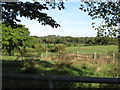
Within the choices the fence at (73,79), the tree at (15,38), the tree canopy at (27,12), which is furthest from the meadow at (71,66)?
the fence at (73,79)

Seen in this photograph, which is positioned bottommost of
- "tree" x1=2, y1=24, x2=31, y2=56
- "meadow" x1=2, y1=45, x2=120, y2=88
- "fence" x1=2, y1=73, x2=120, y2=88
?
"meadow" x1=2, y1=45, x2=120, y2=88

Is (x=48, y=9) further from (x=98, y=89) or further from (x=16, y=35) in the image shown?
(x=16, y=35)

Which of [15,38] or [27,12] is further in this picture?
[15,38]

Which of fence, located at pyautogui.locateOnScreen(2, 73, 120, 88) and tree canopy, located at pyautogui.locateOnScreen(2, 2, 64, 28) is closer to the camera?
fence, located at pyautogui.locateOnScreen(2, 73, 120, 88)

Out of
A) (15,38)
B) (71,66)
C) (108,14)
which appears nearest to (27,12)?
(108,14)

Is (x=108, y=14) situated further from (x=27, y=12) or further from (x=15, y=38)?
(x=15, y=38)

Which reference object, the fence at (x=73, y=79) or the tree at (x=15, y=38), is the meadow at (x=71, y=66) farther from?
Answer: the fence at (x=73, y=79)

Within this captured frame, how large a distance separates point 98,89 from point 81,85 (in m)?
0.39

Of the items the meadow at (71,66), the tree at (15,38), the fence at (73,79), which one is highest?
the tree at (15,38)

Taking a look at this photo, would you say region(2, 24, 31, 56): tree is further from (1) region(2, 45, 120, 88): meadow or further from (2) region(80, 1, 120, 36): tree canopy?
(2) region(80, 1, 120, 36): tree canopy

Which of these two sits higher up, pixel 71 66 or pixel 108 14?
pixel 108 14

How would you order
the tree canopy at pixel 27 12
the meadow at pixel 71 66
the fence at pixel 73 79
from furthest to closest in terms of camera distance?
1. the meadow at pixel 71 66
2. the tree canopy at pixel 27 12
3. the fence at pixel 73 79

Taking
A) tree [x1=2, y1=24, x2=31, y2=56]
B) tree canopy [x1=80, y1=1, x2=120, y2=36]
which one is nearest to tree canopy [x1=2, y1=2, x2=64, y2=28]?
tree canopy [x1=80, y1=1, x2=120, y2=36]

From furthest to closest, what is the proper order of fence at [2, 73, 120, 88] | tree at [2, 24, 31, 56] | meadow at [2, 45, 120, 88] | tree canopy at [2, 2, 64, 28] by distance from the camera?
tree at [2, 24, 31, 56], meadow at [2, 45, 120, 88], tree canopy at [2, 2, 64, 28], fence at [2, 73, 120, 88]
